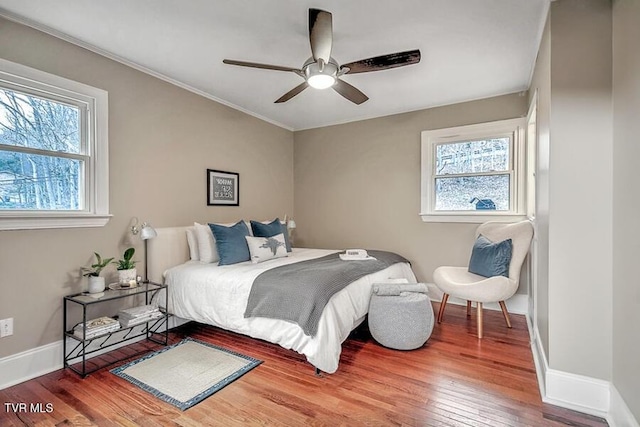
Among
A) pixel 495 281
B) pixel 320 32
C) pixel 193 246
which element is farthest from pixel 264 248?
pixel 495 281

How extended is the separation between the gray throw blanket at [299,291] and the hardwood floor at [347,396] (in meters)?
0.40

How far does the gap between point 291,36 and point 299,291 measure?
1.94 m

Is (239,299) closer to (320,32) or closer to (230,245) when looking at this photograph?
(230,245)

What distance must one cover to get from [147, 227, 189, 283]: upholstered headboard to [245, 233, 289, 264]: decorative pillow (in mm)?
673

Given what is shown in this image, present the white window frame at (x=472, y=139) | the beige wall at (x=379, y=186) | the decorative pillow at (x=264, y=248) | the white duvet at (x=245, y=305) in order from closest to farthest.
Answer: the white duvet at (x=245, y=305), the decorative pillow at (x=264, y=248), the white window frame at (x=472, y=139), the beige wall at (x=379, y=186)

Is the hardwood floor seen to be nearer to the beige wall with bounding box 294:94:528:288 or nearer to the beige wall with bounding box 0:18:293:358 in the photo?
the beige wall with bounding box 0:18:293:358

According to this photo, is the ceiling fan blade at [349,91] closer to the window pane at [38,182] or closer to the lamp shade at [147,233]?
the lamp shade at [147,233]

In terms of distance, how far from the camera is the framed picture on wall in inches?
151

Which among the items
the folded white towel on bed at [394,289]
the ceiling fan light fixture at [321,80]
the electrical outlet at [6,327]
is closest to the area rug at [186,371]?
the electrical outlet at [6,327]

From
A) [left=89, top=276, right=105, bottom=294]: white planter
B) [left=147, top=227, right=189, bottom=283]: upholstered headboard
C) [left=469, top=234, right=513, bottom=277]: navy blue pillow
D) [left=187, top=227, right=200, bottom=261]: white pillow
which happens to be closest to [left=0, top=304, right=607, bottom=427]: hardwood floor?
[left=89, top=276, right=105, bottom=294]: white planter

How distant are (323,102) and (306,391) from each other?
3.15 meters

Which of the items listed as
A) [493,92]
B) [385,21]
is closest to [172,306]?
[385,21]

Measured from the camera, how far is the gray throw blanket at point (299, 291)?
7.43ft

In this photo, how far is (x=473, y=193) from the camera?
3.95 metres
